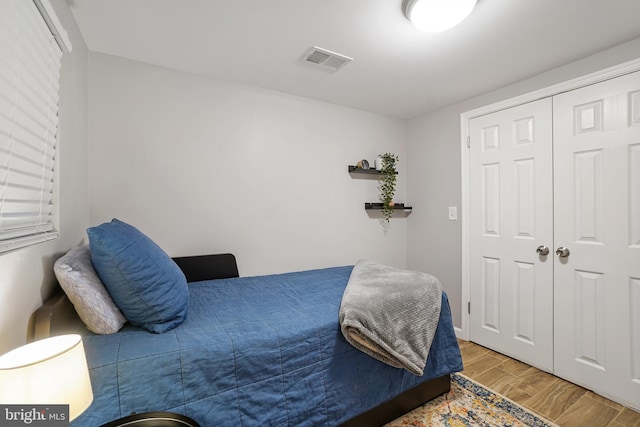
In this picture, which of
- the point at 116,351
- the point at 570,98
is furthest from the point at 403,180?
the point at 116,351

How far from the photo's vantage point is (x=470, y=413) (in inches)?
68.2

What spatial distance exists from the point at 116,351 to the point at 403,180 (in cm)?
316

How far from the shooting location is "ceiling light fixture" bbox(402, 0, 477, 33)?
1.40m

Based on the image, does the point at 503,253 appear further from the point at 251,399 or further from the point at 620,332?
the point at 251,399

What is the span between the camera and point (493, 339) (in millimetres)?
2590

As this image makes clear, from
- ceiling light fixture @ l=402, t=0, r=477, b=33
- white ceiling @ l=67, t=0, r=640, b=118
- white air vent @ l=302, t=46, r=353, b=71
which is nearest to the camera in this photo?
ceiling light fixture @ l=402, t=0, r=477, b=33

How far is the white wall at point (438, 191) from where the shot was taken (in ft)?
9.44

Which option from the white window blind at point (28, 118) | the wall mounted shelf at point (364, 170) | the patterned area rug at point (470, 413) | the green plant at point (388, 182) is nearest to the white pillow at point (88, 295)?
the white window blind at point (28, 118)

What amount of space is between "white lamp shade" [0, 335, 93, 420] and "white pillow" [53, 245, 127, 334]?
0.97ft

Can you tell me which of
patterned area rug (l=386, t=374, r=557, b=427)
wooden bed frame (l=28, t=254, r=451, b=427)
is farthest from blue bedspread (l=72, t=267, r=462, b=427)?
patterned area rug (l=386, t=374, r=557, b=427)

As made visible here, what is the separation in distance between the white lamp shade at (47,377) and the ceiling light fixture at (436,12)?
200 cm

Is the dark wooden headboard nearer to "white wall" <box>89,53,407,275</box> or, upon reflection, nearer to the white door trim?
"white wall" <box>89,53,407,275</box>

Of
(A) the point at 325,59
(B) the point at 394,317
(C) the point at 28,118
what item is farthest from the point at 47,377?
(A) the point at 325,59

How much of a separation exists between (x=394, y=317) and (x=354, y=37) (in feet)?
5.75
